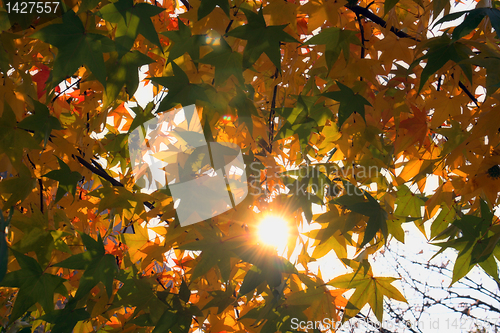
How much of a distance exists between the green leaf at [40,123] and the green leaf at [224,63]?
380 millimetres

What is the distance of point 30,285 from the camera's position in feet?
2.29

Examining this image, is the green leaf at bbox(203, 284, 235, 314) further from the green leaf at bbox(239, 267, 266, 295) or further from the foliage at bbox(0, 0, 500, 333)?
the green leaf at bbox(239, 267, 266, 295)

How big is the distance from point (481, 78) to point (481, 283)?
237cm

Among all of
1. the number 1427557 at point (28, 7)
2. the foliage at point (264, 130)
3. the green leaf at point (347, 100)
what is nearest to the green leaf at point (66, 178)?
the foliage at point (264, 130)

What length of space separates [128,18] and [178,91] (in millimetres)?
149

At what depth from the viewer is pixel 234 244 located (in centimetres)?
66

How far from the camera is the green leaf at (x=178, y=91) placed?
56 cm

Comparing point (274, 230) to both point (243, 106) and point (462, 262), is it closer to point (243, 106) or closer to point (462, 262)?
point (243, 106)

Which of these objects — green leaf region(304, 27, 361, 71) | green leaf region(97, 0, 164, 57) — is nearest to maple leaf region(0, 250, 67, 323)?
green leaf region(97, 0, 164, 57)

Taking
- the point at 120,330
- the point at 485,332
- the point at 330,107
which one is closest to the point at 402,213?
the point at 330,107

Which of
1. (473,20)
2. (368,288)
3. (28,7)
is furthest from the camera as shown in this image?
(368,288)

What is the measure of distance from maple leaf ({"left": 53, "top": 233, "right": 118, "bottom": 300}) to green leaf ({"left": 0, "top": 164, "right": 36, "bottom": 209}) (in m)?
0.20

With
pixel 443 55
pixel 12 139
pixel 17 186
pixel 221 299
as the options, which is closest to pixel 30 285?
pixel 17 186

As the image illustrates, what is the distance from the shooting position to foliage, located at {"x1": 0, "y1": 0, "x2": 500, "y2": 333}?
55 cm
